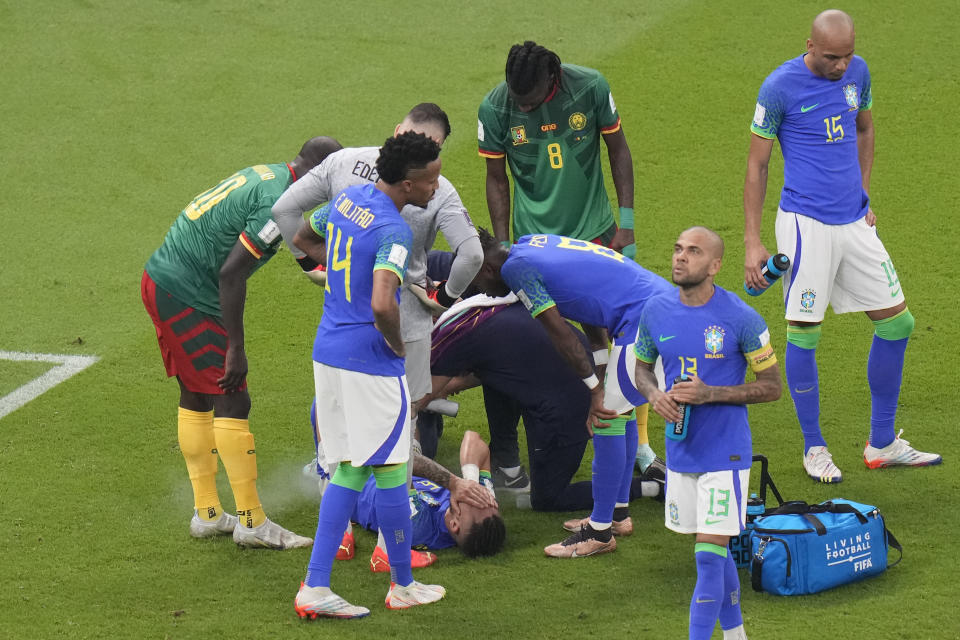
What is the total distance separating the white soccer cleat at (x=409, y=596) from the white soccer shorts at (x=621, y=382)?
1.16 metres

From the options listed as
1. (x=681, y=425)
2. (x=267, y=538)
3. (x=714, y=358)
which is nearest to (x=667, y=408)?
(x=681, y=425)

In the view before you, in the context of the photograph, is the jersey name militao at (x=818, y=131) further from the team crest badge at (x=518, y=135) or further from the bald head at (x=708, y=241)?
the bald head at (x=708, y=241)

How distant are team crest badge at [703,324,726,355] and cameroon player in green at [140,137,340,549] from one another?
2.13 meters

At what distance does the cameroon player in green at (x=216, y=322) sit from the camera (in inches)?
246

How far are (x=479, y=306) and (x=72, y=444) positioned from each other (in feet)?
8.32

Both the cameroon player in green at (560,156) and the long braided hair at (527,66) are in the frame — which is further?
the cameroon player in green at (560,156)

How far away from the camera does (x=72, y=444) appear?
7535 millimetres

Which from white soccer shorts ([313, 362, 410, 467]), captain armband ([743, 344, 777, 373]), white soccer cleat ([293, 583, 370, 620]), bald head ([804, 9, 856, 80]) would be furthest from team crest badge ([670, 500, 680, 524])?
bald head ([804, 9, 856, 80])

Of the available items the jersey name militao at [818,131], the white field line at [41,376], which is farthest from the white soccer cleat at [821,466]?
the white field line at [41,376]

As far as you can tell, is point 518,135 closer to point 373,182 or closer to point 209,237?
point 373,182

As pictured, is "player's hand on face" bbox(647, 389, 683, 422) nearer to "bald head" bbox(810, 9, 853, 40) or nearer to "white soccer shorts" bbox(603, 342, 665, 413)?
"white soccer shorts" bbox(603, 342, 665, 413)

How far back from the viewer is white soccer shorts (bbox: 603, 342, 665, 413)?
602cm

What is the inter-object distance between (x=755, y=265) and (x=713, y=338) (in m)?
1.65

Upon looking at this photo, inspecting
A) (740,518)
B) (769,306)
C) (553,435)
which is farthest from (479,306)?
(769,306)
